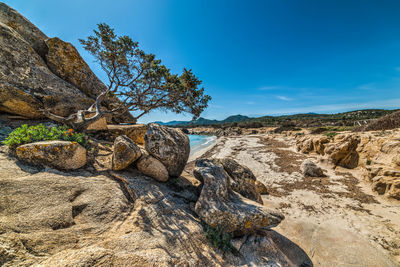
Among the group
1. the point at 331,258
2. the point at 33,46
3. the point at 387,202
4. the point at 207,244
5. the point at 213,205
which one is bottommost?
the point at 331,258

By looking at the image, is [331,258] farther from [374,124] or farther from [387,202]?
[374,124]

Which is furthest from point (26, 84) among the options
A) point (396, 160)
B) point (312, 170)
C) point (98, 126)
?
point (396, 160)

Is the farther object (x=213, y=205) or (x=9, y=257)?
(x=213, y=205)

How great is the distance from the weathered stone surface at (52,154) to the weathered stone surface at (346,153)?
1840 centimetres

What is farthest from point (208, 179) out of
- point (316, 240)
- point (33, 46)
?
point (33, 46)

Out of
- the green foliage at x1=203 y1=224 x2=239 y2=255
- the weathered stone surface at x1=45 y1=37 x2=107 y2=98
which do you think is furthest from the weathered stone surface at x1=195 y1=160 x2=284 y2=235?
the weathered stone surface at x1=45 y1=37 x2=107 y2=98

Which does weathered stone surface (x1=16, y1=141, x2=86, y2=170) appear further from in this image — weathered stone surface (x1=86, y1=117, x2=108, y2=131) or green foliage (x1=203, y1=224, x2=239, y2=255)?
green foliage (x1=203, y1=224, x2=239, y2=255)

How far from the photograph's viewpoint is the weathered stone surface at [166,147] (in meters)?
6.40

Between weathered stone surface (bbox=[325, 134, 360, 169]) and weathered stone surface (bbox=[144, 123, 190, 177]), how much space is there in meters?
14.2

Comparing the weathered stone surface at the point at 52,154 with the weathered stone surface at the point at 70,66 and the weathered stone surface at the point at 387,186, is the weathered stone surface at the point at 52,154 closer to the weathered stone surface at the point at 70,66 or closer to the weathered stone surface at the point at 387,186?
the weathered stone surface at the point at 70,66

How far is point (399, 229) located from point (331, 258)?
3738mm

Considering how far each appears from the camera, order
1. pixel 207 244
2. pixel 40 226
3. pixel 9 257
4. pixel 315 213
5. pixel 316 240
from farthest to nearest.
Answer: pixel 315 213, pixel 316 240, pixel 207 244, pixel 40 226, pixel 9 257

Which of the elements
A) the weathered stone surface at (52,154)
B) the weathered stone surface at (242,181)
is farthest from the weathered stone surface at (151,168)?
the weathered stone surface at (242,181)

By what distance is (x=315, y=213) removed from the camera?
721 centimetres
